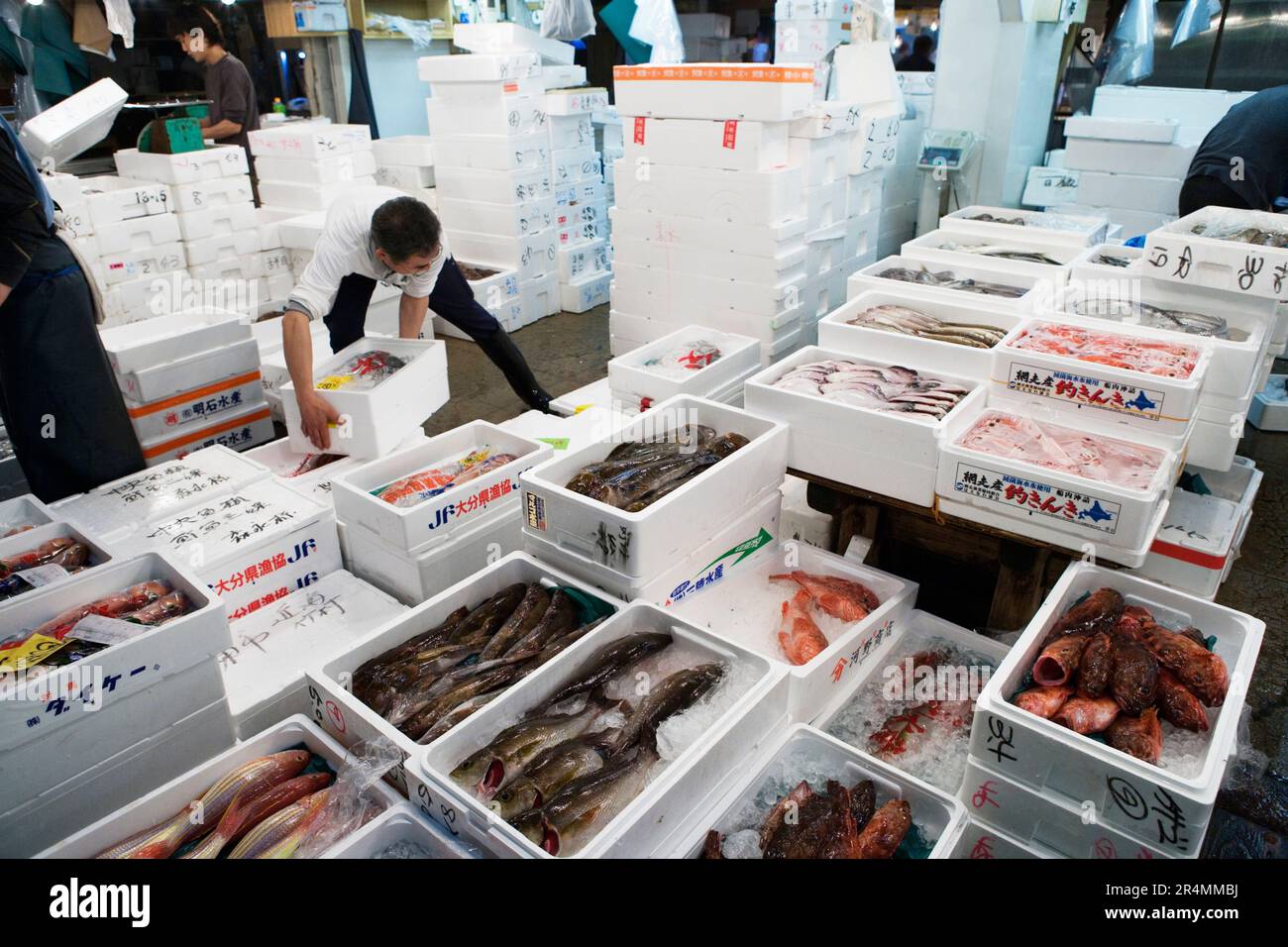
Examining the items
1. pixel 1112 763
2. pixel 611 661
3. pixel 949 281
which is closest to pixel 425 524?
pixel 611 661

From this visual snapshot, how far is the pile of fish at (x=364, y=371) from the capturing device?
374 cm

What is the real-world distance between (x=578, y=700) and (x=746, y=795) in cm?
49

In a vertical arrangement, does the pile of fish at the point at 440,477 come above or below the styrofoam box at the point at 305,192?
below

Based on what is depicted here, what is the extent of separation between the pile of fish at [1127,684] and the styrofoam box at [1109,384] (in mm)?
821

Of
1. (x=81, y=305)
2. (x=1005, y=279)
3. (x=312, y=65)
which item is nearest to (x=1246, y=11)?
(x=1005, y=279)

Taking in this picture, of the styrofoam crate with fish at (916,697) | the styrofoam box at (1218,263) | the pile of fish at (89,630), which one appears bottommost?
the styrofoam crate with fish at (916,697)

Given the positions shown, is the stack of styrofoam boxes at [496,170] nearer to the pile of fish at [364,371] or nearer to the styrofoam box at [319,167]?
the styrofoam box at [319,167]

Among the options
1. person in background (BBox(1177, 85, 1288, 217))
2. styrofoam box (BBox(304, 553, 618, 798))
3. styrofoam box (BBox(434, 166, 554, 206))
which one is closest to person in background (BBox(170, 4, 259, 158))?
styrofoam box (BBox(434, 166, 554, 206))

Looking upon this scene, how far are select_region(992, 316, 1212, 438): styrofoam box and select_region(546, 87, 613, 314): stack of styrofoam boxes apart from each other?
4.95m

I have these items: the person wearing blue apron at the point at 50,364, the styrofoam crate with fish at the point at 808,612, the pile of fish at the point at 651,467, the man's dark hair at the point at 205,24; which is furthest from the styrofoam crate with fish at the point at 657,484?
the man's dark hair at the point at 205,24

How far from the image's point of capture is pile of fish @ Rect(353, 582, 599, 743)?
2.23 m

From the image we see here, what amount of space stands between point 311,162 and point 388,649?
5.47 meters

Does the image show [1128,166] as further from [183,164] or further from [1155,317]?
[183,164]

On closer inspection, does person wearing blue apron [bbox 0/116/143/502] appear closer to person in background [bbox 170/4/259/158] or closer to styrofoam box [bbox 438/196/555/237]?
styrofoam box [bbox 438/196/555/237]
